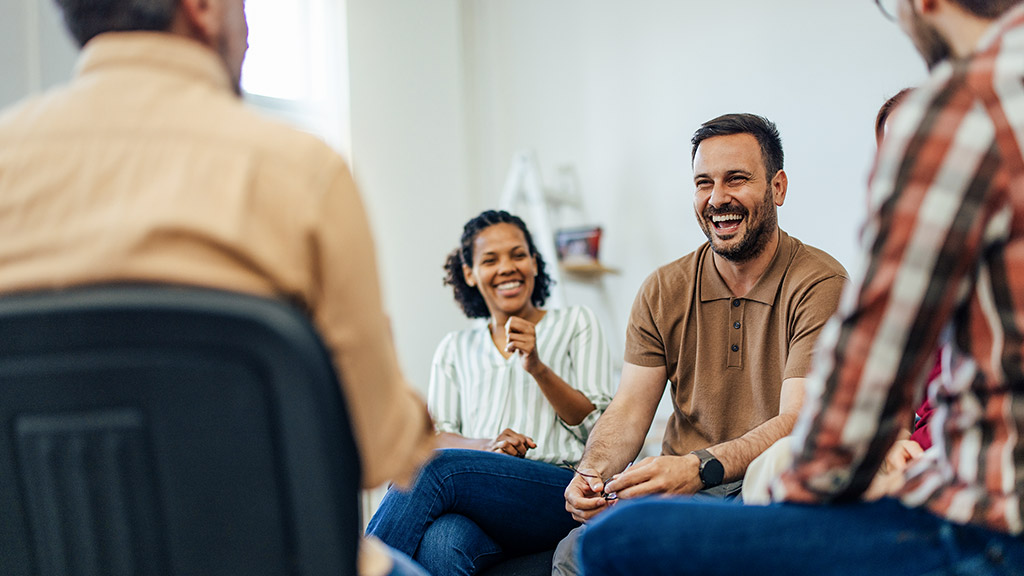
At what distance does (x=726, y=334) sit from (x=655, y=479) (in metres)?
0.49

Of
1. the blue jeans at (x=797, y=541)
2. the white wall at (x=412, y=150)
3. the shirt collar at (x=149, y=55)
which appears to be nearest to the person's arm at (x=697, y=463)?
the blue jeans at (x=797, y=541)

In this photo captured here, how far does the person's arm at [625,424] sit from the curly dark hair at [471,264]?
30.3 inches

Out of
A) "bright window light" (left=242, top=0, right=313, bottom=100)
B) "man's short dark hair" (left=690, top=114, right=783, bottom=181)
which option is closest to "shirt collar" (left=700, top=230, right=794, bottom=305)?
"man's short dark hair" (left=690, top=114, right=783, bottom=181)

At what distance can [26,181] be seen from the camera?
30.4 inches

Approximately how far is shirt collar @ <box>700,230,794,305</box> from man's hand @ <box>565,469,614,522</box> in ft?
1.77

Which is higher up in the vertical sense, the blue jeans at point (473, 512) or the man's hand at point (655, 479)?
the man's hand at point (655, 479)

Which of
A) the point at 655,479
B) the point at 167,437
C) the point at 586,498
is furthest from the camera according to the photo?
the point at 586,498

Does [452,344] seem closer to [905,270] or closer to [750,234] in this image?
[750,234]

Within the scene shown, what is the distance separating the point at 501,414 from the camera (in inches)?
94.3

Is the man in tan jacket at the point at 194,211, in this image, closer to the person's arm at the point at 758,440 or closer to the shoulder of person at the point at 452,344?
the person's arm at the point at 758,440

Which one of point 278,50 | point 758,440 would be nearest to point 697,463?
point 758,440

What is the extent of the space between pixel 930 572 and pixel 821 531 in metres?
0.11

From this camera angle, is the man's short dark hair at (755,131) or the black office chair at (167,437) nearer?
the black office chair at (167,437)

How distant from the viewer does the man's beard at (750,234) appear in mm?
1970
